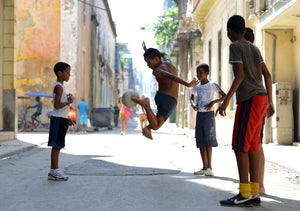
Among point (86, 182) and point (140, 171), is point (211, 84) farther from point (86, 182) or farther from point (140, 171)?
point (86, 182)

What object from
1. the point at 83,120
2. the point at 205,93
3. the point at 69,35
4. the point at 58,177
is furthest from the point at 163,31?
the point at 58,177

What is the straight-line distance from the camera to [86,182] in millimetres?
5508

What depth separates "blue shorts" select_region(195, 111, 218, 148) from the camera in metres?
6.28

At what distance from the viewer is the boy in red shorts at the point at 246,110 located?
4180 millimetres

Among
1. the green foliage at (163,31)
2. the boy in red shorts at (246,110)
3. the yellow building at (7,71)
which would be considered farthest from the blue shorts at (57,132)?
the green foliage at (163,31)

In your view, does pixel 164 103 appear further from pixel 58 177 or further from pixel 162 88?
pixel 58 177

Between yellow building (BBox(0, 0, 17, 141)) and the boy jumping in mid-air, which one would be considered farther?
yellow building (BBox(0, 0, 17, 141))

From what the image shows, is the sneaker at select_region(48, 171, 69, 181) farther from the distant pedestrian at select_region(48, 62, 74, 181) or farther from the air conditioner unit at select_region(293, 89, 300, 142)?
the air conditioner unit at select_region(293, 89, 300, 142)

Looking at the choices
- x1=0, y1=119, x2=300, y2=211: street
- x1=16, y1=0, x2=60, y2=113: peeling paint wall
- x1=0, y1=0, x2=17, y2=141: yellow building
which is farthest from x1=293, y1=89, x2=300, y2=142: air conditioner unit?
x1=16, y1=0, x2=60, y2=113: peeling paint wall

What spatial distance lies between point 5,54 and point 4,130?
7.79ft

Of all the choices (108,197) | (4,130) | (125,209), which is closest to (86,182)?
(108,197)

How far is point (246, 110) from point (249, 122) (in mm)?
123

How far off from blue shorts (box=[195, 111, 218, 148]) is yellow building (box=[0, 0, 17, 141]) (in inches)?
323

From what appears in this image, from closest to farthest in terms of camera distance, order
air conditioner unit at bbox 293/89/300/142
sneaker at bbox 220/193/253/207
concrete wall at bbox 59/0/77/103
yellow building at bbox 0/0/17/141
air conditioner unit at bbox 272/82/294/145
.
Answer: sneaker at bbox 220/193/253/207 < air conditioner unit at bbox 272/82/294/145 < air conditioner unit at bbox 293/89/300/142 < yellow building at bbox 0/0/17/141 < concrete wall at bbox 59/0/77/103
